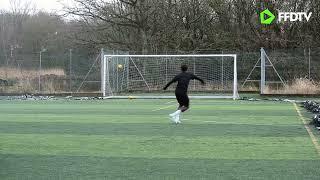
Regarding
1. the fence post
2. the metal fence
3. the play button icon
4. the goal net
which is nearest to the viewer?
the fence post

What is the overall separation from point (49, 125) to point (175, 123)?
3.56 metres

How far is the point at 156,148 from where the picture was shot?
453 inches

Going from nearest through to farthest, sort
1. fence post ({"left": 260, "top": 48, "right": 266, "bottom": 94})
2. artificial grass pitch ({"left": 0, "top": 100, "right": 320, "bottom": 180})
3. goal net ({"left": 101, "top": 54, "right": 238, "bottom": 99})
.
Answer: artificial grass pitch ({"left": 0, "top": 100, "right": 320, "bottom": 180})
fence post ({"left": 260, "top": 48, "right": 266, "bottom": 94})
goal net ({"left": 101, "top": 54, "right": 238, "bottom": 99})

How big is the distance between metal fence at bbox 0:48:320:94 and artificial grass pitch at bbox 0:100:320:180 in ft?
53.9

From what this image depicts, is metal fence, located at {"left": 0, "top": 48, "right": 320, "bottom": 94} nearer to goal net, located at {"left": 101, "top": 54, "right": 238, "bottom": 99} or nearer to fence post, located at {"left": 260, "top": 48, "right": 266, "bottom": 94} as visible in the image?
goal net, located at {"left": 101, "top": 54, "right": 238, "bottom": 99}

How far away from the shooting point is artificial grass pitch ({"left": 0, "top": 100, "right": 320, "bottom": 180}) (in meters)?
8.91

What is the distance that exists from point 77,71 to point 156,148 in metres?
26.5

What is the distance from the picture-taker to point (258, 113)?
67.0 feet

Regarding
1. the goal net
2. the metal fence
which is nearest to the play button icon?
the metal fence

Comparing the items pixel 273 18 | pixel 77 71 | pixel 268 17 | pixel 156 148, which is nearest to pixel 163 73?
pixel 77 71

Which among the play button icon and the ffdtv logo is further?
the play button icon

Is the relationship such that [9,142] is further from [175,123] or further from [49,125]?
[175,123]

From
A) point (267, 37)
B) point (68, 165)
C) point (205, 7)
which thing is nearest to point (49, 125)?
point (68, 165)

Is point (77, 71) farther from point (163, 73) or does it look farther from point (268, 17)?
point (268, 17)
